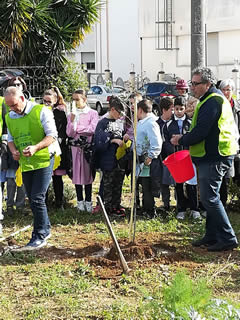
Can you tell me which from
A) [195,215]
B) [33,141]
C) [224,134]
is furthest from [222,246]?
[33,141]

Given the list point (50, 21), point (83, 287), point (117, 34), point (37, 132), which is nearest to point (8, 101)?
point (37, 132)

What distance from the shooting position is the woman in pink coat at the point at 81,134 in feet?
29.7

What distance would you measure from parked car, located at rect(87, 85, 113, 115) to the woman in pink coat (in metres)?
20.8

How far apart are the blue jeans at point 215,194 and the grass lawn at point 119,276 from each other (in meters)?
0.22

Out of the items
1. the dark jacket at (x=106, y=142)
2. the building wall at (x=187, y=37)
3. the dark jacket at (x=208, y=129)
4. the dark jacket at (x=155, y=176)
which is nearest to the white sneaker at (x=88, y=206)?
the dark jacket at (x=106, y=142)

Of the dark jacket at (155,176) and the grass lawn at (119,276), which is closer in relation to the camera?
the grass lawn at (119,276)

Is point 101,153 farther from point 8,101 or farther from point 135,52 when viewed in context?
point 135,52

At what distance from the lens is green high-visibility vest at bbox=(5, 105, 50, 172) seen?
6.97 metres

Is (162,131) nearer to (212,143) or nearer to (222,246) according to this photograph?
(212,143)

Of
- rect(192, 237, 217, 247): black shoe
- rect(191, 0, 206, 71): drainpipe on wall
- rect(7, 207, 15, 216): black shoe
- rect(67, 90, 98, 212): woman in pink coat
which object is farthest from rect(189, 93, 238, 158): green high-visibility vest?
rect(191, 0, 206, 71): drainpipe on wall

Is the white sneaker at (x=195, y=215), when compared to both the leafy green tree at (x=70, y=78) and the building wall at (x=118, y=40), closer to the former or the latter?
the leafy green tree at (x=70, y=78)

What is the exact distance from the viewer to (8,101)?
684 cm

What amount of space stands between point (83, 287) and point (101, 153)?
3.44m

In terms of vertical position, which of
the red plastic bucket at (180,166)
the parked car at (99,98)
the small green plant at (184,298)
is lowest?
the small green plant at (184,298)
